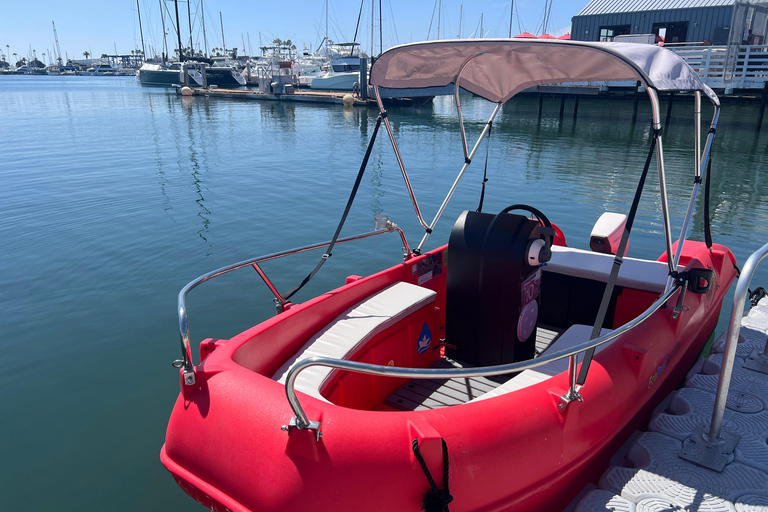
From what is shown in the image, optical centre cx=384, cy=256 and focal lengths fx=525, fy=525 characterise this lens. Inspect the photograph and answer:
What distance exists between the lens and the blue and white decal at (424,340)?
4.15 metres

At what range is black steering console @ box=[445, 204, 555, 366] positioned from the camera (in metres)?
3.65

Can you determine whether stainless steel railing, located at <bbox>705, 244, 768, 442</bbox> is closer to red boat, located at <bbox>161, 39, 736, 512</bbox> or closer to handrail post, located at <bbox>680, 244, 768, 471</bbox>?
handrail post, located at <bbox>680, 244, 768, 471</bbox>

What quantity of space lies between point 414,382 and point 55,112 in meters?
35.7

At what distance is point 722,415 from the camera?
10.7ft

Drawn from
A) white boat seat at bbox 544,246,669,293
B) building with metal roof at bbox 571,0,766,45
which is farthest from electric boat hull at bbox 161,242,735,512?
building with metal roof at bbox 571,0,766,45

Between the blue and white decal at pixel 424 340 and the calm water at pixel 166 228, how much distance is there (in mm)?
2097

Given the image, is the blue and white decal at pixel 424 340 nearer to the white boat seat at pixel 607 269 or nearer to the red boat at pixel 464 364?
the red boat at pixel 464 364

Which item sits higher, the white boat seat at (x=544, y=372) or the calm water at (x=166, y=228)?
the white boat seat at (x=544, y=372)

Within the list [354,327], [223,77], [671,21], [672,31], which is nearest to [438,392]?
[354,327]

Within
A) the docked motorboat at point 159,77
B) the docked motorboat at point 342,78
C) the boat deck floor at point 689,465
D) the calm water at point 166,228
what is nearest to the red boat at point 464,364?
the boat deck floor at point 689,465

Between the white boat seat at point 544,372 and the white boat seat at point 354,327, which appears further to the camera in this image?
the white boat seat at point 544,372

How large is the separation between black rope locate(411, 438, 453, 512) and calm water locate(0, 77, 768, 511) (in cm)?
235

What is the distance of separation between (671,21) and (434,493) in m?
33.8

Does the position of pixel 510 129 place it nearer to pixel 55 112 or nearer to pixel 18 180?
pixel 18 180
